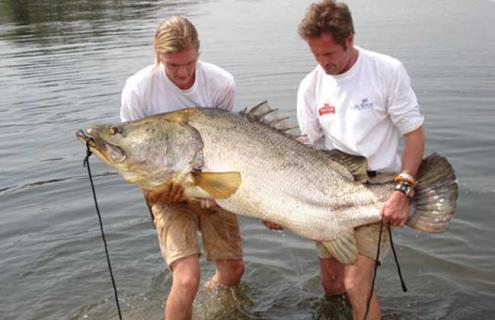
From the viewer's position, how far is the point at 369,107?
4301mm

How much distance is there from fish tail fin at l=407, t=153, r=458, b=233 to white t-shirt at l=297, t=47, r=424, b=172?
12.4 inches

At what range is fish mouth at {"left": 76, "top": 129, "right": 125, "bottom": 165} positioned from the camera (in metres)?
4.10

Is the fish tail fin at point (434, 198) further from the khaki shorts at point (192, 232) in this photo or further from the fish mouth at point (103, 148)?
the fish mouth at point (103, 148)

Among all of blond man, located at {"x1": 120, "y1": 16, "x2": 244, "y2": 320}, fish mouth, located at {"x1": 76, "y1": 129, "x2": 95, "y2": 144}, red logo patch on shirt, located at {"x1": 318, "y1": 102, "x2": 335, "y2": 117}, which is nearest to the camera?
fish mouth, located at {"x1": 76, "y1": 129, "x2": 95, "y2": 144}

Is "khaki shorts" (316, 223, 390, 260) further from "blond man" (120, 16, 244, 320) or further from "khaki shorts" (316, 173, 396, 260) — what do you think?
"blond man" (120, 16, 244, 320)

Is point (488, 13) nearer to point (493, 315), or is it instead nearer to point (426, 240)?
point (426, 240)

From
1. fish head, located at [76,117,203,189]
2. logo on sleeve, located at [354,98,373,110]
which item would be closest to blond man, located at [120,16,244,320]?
fish head, located at [76,117,203,189]

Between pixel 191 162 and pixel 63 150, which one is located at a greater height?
pixel 191 162

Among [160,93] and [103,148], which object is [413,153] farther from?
[103,148]

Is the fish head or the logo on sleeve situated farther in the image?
the logo on sleeve

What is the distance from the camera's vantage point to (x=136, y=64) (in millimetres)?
17078

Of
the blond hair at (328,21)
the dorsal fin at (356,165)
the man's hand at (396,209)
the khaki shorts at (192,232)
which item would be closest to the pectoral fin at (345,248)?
the man's hand at (396,209)

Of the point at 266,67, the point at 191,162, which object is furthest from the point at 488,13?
the point at 191,162

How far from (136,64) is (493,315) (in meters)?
13.7
